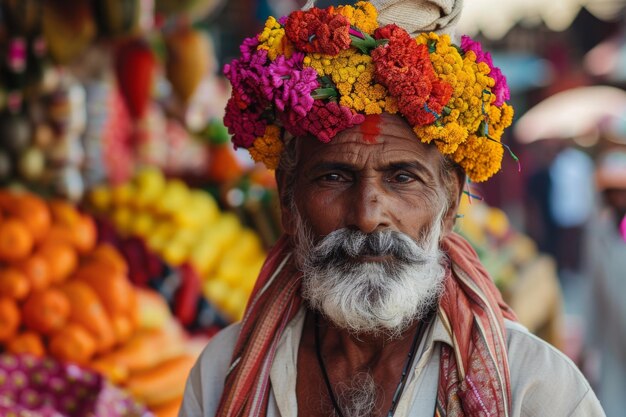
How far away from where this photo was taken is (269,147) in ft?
7.53

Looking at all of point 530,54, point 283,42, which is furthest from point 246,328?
point 530,54

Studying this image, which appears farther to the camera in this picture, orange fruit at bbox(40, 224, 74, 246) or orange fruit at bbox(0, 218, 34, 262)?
orange fruit at bbox(40, 224, 74, 246)

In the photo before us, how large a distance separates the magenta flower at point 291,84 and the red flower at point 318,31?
0.04m

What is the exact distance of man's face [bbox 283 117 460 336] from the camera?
6.78 feet

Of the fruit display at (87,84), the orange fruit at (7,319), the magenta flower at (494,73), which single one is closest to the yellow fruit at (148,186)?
the fruit display at (87,84)

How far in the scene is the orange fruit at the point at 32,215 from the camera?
13.5 feet

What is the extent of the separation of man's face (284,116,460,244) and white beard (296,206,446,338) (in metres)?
0.04

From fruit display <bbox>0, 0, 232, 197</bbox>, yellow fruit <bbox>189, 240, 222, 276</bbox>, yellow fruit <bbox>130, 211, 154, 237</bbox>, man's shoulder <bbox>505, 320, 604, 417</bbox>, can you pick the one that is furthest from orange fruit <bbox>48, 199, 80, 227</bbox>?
man's shoulder <bbox>505, 320, 604, 417</bbox>

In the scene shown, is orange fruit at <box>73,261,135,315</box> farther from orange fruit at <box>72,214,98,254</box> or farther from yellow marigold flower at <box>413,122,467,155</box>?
yellow marigold flower at <box>413,122,467,155</box>

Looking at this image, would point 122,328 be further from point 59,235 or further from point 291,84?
point 291,84

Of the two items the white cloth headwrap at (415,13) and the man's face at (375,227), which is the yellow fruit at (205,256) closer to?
the man's face at (375,227)

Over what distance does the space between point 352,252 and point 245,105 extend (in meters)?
0.47

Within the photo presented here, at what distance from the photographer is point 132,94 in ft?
17.1

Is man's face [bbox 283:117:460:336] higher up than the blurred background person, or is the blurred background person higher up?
the blurred background person
